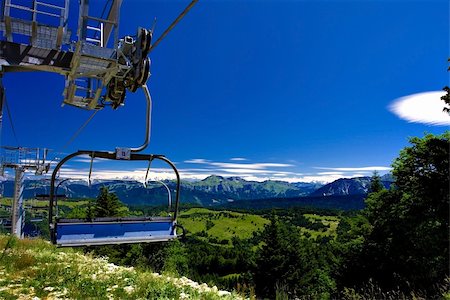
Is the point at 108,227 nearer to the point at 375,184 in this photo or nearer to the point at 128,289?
the point at 128,289

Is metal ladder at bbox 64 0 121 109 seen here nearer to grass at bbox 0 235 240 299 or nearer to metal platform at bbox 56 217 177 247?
metal platform at bbox 56 217 177 247

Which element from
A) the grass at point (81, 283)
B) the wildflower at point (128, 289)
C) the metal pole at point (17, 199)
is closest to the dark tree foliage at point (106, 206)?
the metal pole at point (17, 199)

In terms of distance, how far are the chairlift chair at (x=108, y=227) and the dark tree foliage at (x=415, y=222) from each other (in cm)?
2148

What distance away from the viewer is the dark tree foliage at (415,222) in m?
21.5

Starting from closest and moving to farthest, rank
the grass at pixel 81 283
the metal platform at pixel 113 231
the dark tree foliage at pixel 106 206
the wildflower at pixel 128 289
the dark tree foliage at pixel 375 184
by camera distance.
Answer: the metal platform at pixel 113 231 < the grass at pixel 81 283 < the wildflower at pixel 128 289 < the dark tree foliage at pixel 375 184 < the dark tree foliage at pixel 106 206

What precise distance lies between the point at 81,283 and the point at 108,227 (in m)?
5.00

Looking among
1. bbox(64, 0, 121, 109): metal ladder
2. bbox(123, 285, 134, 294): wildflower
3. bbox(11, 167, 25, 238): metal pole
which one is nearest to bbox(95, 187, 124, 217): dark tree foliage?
bbox(11, 167, 25, 238): metal pole

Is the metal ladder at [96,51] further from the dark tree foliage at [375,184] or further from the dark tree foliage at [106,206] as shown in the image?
the dark tree foliage at [106,206]

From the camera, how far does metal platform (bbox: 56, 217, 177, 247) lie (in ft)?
15.8

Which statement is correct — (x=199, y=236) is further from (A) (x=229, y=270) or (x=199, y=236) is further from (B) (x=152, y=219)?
(B) (x=152, y=219)

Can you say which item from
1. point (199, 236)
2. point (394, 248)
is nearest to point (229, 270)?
point (199, 236)

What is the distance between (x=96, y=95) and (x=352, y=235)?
1417 inches

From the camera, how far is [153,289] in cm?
869

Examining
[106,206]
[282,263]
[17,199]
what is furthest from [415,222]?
[282,263]
